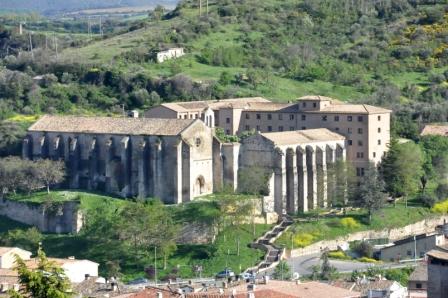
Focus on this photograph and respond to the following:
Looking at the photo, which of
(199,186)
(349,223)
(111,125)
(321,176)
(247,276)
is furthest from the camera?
(111,125)

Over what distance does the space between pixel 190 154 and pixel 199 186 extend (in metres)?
2.27

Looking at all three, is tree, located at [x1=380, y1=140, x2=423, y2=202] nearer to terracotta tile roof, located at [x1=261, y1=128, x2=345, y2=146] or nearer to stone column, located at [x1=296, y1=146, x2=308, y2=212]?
terracotta tile roof, located at [x1=261, y1=128, x2=345, y2=146]

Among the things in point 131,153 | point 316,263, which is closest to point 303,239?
point 316,263

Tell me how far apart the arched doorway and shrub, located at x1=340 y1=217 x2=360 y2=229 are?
7.60 m

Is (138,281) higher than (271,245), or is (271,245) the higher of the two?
(271,245)

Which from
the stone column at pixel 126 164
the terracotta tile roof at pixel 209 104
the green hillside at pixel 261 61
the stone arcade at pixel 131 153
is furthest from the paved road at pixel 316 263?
the green hillside at pixel 261 61

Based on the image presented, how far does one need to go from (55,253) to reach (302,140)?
14914 mm

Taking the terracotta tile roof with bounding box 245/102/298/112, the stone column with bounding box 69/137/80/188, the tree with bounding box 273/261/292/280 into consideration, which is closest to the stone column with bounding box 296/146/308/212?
the terracotta tile roof with bounding box 245/102/298/112

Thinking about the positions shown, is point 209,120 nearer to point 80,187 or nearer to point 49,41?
point 80,187

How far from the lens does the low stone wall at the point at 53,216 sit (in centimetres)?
8594

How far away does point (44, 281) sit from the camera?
1596 inches

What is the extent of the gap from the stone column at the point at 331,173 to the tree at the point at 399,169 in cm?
272

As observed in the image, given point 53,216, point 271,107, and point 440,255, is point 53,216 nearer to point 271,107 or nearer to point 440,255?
point 271,107

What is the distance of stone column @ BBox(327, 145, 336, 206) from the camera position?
89.2 metres
